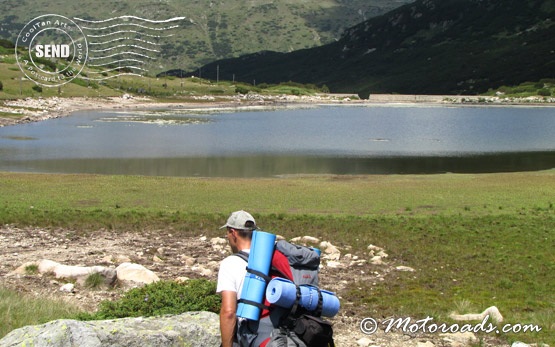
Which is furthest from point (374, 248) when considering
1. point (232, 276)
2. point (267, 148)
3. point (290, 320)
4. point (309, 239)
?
point (267, 148)

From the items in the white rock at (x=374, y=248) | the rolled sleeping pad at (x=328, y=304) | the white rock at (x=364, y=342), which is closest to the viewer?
the rolled sleeping pad at (x=328, y=304)

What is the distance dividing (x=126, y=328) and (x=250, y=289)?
2007 mm

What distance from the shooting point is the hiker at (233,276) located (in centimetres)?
833

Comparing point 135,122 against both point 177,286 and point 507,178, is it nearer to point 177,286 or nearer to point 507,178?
point 507,178

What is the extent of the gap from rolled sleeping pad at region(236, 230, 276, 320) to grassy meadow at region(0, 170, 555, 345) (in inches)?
288

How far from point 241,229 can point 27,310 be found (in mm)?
5559

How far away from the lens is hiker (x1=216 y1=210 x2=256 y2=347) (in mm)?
8328

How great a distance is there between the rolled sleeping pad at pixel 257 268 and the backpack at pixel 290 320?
0.09 meters

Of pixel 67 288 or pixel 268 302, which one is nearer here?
pixel 268 302

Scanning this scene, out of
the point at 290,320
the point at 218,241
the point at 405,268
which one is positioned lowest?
the point at 218,241

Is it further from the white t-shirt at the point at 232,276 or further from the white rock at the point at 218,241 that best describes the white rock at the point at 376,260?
the white t-shirt at the point at 232,276

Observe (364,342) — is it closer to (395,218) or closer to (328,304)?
(328,304)

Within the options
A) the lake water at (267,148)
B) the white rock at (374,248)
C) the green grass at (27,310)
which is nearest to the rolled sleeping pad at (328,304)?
the green grass at (27,310)
